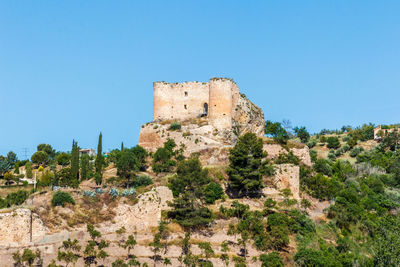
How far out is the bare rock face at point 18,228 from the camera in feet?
90.6

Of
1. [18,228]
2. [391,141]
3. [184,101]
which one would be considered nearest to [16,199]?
[18,228]

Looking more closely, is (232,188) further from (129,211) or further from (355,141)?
(355,141)

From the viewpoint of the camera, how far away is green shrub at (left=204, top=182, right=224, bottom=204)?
116 ft

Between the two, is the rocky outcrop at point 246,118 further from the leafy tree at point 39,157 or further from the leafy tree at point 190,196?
the leafy tree at point 39,157

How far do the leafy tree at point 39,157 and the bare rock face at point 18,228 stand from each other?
35.8m

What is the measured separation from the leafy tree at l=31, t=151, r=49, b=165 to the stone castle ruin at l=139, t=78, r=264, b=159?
20.5 meters

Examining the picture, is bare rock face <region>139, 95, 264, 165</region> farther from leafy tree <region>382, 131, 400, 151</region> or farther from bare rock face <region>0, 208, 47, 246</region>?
leafy tree <region>382, 131, 400, 151</region>

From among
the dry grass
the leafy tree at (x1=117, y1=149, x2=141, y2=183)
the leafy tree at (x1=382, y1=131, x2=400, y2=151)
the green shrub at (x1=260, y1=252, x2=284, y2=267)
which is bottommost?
the green shrub at (x1=260, y1=252, x2=284, y2=267)

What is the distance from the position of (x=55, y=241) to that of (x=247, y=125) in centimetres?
2433

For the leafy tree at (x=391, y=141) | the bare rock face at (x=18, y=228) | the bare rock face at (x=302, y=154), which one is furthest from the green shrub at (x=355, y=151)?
the bare rock face at (x=18, y=228)

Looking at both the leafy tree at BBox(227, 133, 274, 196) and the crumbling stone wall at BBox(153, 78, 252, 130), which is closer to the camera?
the leafy tree at BBox(227, 133, 274, 196)

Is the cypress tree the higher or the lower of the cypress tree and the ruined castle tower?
the lower

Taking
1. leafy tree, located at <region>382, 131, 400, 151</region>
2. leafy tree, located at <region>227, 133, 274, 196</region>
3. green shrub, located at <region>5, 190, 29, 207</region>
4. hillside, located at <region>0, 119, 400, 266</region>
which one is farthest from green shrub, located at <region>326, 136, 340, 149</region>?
green shrub, located at <region>5, 190, 29, 207</region>

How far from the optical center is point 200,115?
48781 millimetres
